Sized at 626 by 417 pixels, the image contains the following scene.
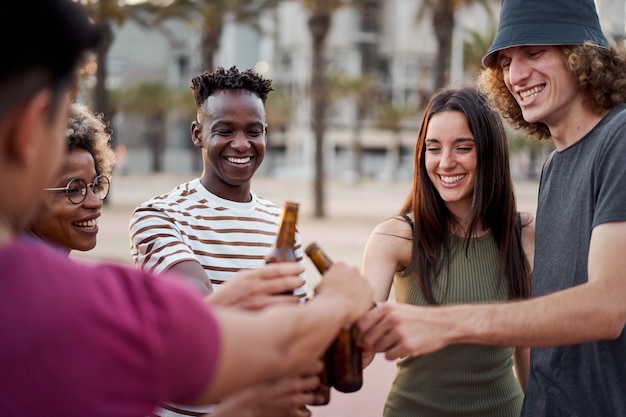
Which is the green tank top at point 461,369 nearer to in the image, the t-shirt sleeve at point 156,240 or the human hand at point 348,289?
the t-shirt sleeve at point 156,240

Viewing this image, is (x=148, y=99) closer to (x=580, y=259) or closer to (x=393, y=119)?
(x=393, y=119)

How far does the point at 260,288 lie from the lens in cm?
188

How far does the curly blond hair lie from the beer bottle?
3.70 ft

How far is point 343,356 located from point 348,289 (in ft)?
1.17

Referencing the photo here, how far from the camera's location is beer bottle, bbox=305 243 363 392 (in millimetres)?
2129

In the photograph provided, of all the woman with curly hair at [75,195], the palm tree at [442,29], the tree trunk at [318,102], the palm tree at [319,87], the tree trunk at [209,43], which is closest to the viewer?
the woman with curly hair at [75,195]

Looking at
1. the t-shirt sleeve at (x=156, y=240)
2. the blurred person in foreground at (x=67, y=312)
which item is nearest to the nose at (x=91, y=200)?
the t-shirt sleeve at (x=156, y=240)

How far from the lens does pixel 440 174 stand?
10.1 ft

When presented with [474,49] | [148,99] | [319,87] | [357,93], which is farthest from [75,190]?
[148,99]

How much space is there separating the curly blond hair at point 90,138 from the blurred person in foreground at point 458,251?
109cm

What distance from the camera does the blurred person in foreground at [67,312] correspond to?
1.20 m

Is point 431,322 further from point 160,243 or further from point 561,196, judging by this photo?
point 160,243

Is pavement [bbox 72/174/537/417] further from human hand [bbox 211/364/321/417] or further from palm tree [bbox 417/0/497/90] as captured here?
palm tree [bbox 417/0/497/90]

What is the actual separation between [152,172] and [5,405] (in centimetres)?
7370
